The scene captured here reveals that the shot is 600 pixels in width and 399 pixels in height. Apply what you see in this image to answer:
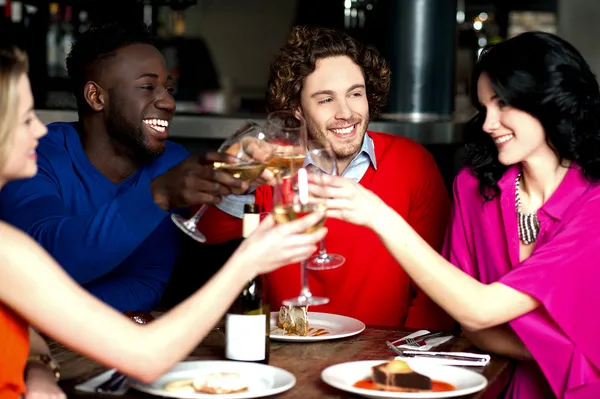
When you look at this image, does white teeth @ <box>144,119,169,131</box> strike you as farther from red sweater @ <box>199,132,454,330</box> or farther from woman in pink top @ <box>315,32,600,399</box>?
woman in pink top @ <box>315,32,600,399</box>

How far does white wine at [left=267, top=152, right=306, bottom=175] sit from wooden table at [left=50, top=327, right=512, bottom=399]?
1.33 ft

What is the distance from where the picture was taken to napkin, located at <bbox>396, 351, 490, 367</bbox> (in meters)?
1.82

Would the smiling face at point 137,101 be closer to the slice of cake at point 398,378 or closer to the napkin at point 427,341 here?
the napkin at point 427,341

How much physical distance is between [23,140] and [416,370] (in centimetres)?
85

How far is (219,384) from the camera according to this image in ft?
5.21

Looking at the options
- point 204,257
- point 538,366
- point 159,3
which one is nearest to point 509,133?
point 538,366

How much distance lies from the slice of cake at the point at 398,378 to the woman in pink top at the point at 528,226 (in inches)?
13.0

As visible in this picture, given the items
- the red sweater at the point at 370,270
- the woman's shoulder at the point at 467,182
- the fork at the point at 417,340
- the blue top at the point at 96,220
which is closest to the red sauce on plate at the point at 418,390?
the fork at the point at 417,340

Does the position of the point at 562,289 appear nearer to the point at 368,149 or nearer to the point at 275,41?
the point at 368,149

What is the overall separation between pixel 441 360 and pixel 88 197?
115 cm

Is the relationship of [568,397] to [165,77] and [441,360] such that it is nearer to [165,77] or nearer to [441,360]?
[441,360]

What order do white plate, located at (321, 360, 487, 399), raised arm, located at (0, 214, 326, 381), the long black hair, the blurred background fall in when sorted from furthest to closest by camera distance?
the blurred background < the long black hair < white plate, located at (321, 360, 487, 399) < raised arm, located at (0, 214, 326, 381)

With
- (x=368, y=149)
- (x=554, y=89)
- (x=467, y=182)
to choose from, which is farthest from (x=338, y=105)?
(x=554, y=89)

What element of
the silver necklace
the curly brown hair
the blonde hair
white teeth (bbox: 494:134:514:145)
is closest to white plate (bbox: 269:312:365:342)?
the silver necklace
